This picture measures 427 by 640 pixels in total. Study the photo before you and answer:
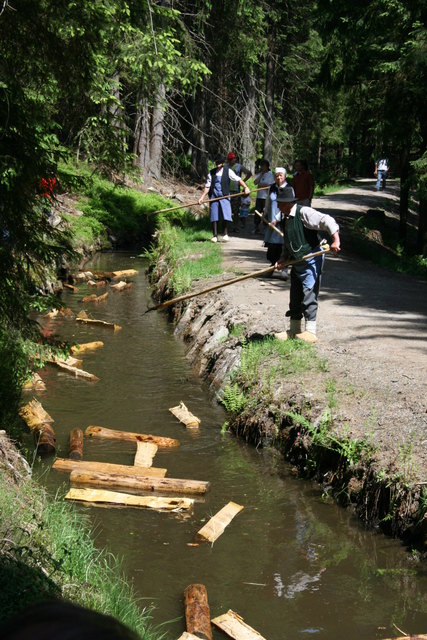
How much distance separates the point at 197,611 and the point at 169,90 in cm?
2483

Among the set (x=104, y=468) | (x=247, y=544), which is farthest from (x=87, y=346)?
(x=247, y=544)

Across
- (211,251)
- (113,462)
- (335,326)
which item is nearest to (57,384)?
(113,462)

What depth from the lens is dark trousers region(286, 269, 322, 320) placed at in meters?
10.4

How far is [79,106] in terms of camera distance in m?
8.98

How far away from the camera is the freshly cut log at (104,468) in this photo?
826cm

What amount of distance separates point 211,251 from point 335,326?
7.36 m

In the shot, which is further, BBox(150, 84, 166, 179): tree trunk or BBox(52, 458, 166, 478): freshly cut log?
BBox(150, 84, 166, 179): tree trunk

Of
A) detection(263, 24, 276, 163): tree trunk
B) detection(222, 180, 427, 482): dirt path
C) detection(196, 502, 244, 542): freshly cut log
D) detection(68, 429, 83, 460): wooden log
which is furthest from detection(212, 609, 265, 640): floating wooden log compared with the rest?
detection(263, 24, 276, 163): tree trunk

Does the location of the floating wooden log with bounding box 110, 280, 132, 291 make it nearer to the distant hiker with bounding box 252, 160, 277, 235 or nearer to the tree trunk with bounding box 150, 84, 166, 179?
the distant hiker with bounding box 252, 160, 277, 235

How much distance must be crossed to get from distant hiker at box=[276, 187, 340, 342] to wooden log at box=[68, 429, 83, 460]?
3.10m

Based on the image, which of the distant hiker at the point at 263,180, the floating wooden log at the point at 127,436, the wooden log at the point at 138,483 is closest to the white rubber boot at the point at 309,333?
the floating wooden log at the point at 127,436

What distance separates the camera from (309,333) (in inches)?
422

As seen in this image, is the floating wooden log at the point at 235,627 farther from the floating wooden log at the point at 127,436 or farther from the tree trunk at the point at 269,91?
the tree trunk at the point at 269,91

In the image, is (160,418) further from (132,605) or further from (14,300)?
(132,605)
